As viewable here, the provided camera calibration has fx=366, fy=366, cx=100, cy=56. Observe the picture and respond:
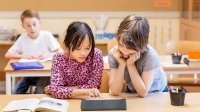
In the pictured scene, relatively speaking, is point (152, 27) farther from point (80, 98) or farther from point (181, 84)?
point (80, 98)

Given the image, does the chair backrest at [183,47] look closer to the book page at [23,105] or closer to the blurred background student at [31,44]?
the blurred background student at [31,44]

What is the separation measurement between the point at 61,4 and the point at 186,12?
69.1 inches

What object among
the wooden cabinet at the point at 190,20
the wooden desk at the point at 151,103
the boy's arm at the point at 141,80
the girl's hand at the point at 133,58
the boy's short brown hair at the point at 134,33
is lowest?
the wooden desk at the point at 151,103

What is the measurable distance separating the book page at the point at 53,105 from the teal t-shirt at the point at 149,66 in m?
0.40

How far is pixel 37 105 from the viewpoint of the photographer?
1.81 m

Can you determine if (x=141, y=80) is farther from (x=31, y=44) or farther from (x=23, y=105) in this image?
(x=31, y=44)

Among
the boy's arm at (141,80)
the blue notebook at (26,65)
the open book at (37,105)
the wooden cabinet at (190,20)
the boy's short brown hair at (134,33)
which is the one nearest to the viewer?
the open book at (37,105)

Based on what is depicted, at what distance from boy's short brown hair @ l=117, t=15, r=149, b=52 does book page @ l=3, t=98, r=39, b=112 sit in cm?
56

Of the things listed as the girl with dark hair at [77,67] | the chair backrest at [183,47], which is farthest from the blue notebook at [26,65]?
the chair backrest at [183,47]

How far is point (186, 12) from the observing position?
5137 millimetres

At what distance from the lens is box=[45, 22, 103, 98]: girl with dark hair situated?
2051mm

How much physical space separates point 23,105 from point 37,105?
7 cm

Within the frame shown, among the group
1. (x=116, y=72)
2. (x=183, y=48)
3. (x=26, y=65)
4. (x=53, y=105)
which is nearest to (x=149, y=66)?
(x=116, y=72)

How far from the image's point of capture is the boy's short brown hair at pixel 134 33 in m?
1.92
